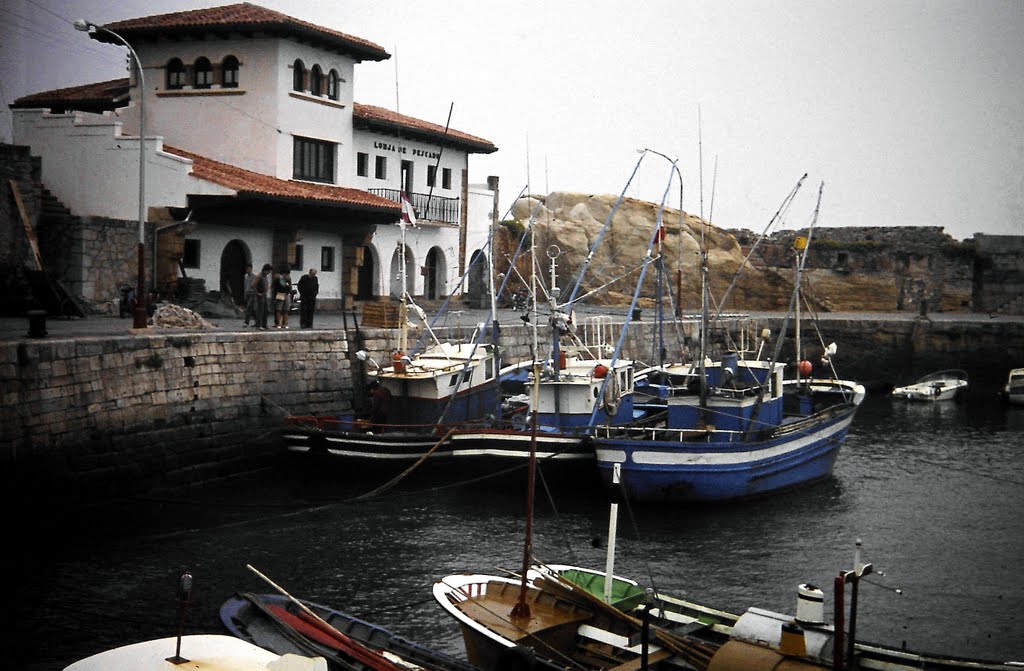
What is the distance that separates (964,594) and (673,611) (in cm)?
776

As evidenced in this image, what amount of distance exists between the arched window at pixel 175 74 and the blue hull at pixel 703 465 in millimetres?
22305

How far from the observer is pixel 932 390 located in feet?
141

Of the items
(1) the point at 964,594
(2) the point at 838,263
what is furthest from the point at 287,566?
(2) the point at 838,263

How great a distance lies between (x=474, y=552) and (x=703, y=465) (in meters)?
5.91

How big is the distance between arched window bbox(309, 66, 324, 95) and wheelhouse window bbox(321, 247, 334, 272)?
5.62 m

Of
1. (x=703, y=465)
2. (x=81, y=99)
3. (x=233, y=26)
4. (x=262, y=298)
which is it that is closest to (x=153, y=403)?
(x=262, y=298)

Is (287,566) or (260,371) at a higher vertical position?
(260,371)

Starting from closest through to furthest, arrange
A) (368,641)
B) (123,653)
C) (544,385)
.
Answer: (123,653) → (368,641) → (544,385)

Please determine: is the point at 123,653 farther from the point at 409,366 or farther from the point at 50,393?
the point at 409,366

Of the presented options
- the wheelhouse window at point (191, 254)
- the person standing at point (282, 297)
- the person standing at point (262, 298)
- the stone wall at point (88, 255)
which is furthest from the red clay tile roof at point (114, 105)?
the person standing at point (262, 298)

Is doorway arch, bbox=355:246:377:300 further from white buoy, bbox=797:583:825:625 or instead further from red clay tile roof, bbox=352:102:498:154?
white buoy, bbox=797:583:825:625

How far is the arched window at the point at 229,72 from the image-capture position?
37125 millimetres

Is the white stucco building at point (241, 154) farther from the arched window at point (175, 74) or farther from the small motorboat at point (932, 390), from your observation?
the small motorboat at point (932, 390)

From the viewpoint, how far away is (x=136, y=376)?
73.9ft
